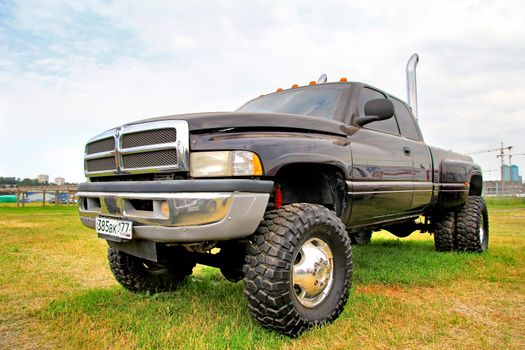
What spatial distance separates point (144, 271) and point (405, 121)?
133 inches

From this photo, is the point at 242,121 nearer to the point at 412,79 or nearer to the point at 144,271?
the point at 144,271

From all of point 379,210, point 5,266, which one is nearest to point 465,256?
point 379,210

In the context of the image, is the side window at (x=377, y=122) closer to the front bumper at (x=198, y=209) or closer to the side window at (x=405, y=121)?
the side window at (x=405, y=121)

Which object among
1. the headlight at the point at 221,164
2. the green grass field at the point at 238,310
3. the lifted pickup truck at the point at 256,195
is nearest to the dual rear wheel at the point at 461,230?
the green grass field at the point at 238,310

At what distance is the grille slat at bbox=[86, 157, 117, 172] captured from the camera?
10.3 feet

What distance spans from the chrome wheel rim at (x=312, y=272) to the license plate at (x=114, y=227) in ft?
3.60

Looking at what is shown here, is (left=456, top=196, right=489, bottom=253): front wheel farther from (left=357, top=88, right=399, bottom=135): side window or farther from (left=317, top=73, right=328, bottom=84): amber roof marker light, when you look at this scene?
(left=317, top=73, right=328, bottom=84): amber roof marker light

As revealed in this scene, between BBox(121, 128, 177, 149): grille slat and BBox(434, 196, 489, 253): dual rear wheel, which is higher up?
BBox(121, 128, 177, 149): grille slat

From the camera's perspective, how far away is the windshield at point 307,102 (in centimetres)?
385

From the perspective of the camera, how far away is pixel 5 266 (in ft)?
16.8

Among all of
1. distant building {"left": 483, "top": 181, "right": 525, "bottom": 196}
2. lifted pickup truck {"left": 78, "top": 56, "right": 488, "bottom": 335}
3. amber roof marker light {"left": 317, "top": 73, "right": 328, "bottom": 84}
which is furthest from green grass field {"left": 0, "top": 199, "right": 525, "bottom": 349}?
distant building {"left": 483, "top": 181, "right": 525, "bottom": 196}

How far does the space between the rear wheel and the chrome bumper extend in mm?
975

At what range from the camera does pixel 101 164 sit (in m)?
3.28

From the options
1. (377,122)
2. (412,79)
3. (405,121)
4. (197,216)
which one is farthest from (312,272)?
(412,79)
